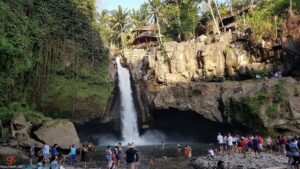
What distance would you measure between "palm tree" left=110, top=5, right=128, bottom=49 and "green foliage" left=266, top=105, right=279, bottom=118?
46409mm

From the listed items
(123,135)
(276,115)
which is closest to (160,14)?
(123,135)

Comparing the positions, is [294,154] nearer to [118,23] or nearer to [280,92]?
[280,92]

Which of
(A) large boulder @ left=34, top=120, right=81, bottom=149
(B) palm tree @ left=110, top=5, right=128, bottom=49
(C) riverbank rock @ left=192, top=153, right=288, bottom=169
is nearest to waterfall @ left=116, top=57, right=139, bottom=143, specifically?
(A) large boulder @ left=34, top=120, right=81, bottom=149

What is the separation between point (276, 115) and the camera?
39906 millimetres

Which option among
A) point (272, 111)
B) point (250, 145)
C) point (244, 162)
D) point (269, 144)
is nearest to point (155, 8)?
point (272, 111)

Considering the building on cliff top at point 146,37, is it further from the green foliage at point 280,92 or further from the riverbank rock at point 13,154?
the riverbank rock at point 13,154

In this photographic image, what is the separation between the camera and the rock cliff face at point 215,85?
4039 cm

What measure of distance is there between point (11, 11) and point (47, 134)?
12515 mm

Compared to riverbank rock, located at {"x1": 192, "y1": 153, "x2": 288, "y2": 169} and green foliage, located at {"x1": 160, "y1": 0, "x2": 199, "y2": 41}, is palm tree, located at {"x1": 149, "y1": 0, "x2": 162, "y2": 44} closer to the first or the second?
green foliage, located at {"x1": 160, "y1": 0, "x2": 199, "y2": 41}

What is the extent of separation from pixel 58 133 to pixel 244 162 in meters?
17.5

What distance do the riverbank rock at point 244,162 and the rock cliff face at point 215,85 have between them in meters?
13.0

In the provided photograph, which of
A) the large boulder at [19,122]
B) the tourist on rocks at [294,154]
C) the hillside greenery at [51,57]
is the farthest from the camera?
the hillside greenery at [51,57]

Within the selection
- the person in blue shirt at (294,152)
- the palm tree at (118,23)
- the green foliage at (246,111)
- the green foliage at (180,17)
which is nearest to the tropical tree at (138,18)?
the palm tree at (118,23)

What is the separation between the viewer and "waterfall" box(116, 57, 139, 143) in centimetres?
5141
